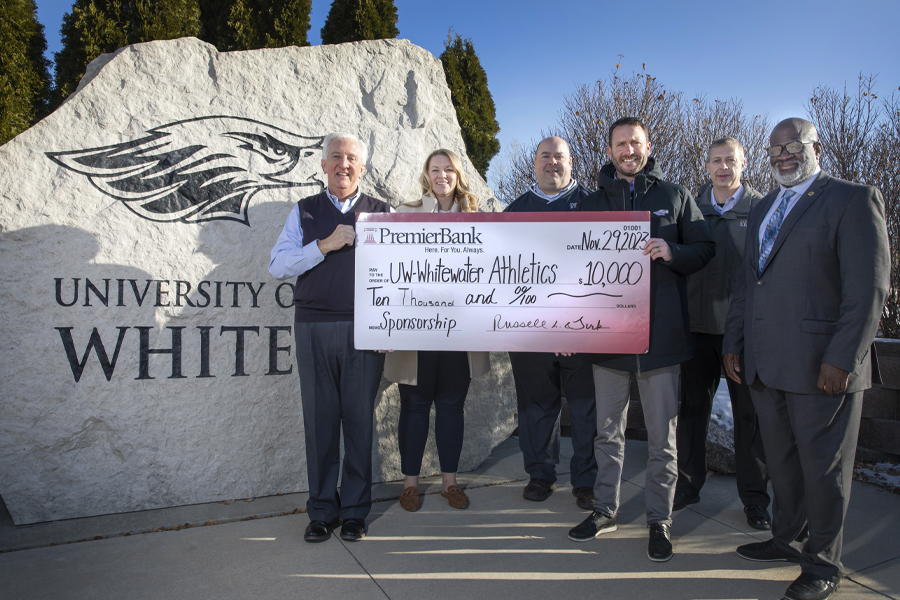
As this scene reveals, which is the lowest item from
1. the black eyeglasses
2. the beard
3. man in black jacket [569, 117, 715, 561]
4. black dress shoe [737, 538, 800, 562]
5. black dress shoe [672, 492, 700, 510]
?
black dress shoe [672, 492, 700, 510]

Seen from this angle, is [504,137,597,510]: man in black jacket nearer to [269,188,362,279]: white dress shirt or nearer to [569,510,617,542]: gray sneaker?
[569,510,617,542]: gray sneaker

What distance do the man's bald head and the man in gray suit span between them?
1117mm

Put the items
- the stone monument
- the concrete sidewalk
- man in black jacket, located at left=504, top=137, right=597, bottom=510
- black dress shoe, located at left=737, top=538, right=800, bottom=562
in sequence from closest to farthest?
1. the concrete sidewalk
2. black dress shoe, located at left=737, top=538, right=800, bottom=562
3. the stone monument
4. man in black jacket, located at left=504, top=137, right=597, bottom=510

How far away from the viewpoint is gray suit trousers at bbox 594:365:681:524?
2.54 meters

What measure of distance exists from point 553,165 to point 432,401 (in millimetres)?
1532

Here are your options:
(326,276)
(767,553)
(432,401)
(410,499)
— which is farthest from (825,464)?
(326,276)

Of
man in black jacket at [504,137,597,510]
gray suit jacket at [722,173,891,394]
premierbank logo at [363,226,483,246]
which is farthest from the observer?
man in black jacket at [504,137,597,510]

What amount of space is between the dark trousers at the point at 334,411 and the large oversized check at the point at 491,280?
0.45 feet

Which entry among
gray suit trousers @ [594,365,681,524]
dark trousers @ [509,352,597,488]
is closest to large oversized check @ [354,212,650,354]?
gray suit trousers @ [594,365,681,524]

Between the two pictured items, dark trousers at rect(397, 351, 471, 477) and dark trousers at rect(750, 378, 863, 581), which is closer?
dark trousers at rect(750, 378, 863, 581)

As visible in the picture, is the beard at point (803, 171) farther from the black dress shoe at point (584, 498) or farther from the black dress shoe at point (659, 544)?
the black dress shoe at point (584, 498)

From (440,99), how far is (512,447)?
9.07ft

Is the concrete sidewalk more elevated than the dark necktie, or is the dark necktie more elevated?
the dark necktie

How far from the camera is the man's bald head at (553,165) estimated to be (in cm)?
315
